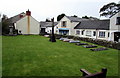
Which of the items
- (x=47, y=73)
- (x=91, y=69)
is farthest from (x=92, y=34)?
(x=47, y=73)

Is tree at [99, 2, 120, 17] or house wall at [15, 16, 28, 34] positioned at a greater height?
tree at [99, 2, 120, 17]

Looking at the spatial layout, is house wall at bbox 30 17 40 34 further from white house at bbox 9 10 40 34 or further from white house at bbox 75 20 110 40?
white house at bbox 75 20 110 40

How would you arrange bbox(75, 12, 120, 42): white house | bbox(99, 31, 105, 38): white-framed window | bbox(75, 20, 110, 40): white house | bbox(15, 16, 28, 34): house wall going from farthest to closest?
bbox(15, 16, 28, 34): house wall
bbox(99, 31, 105, 38): white-framed window
bbox(75, 20, 110, 40): white house
bbox(75, 12, 120, 42): white house

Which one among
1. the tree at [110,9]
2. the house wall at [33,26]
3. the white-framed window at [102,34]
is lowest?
the white-framed window at [102,34]

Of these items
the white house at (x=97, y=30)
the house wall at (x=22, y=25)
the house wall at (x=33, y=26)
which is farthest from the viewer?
the house wall at (x=33, y=26)

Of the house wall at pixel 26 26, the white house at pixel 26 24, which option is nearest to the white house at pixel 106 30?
the house wall at pixel 26 26

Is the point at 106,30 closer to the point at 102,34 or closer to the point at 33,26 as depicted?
the point at 102,34

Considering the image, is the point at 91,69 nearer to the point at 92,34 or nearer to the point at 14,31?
the point at 92,34

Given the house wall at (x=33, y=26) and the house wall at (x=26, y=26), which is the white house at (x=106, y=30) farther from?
the house wall at (x=26, y=26)

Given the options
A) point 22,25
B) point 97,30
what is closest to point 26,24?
point 22,25

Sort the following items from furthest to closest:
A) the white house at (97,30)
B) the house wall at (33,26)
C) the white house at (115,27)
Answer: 1. the house wall at (33,26)
2. the white house at (97,30)
3. the white house at (115,27)

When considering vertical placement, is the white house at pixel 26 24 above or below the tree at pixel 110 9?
below

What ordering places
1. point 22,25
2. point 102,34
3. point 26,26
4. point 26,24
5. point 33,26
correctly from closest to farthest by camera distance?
point 102,34
point 22,25
point 26,24
point 26,26
point 33,26

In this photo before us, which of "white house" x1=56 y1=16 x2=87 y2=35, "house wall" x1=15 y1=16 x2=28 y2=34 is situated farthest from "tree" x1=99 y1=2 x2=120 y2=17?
"house wall" x1=15 y1=16 x2=28 y2=34
